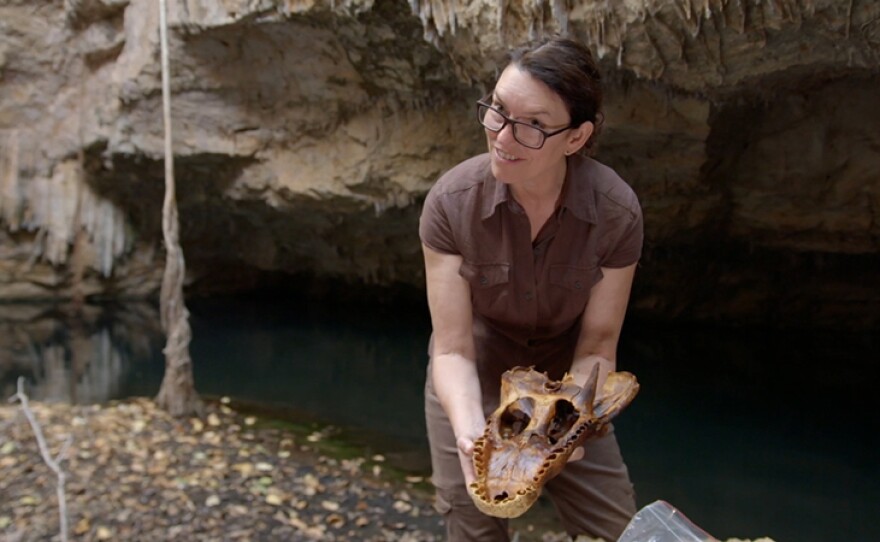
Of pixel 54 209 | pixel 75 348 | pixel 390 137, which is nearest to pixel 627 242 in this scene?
pixel 390 137

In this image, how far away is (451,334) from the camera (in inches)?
76.8

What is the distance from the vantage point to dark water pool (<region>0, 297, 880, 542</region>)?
4.79 meters

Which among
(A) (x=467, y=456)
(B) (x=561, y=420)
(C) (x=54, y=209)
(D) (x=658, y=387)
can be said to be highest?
(B) (x=561, y=420)

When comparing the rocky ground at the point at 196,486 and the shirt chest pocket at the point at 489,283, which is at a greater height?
the shirt chest pocket at the point at 489,283

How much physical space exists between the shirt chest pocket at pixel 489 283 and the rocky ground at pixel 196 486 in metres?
2.07

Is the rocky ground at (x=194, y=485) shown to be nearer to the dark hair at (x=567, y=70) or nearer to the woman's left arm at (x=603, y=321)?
the woman's left arm at (x=603, y=321)

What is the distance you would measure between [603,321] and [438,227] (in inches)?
17.7

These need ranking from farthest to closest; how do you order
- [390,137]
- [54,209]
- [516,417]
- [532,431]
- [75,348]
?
[54,209] → [75,348] → [390,137] → [516,417] → [532,431]

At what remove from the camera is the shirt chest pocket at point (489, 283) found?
191 centimetres

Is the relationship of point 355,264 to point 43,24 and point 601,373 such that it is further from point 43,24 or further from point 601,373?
point 601,373

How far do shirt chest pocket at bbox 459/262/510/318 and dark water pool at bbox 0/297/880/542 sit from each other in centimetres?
289

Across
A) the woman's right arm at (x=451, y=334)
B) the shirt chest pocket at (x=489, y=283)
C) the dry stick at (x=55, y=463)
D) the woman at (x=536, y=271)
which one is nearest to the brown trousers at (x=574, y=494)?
the woman at (x=536, y=271)

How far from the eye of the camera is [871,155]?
6070mm

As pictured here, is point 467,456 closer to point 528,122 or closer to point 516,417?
point 516,417
